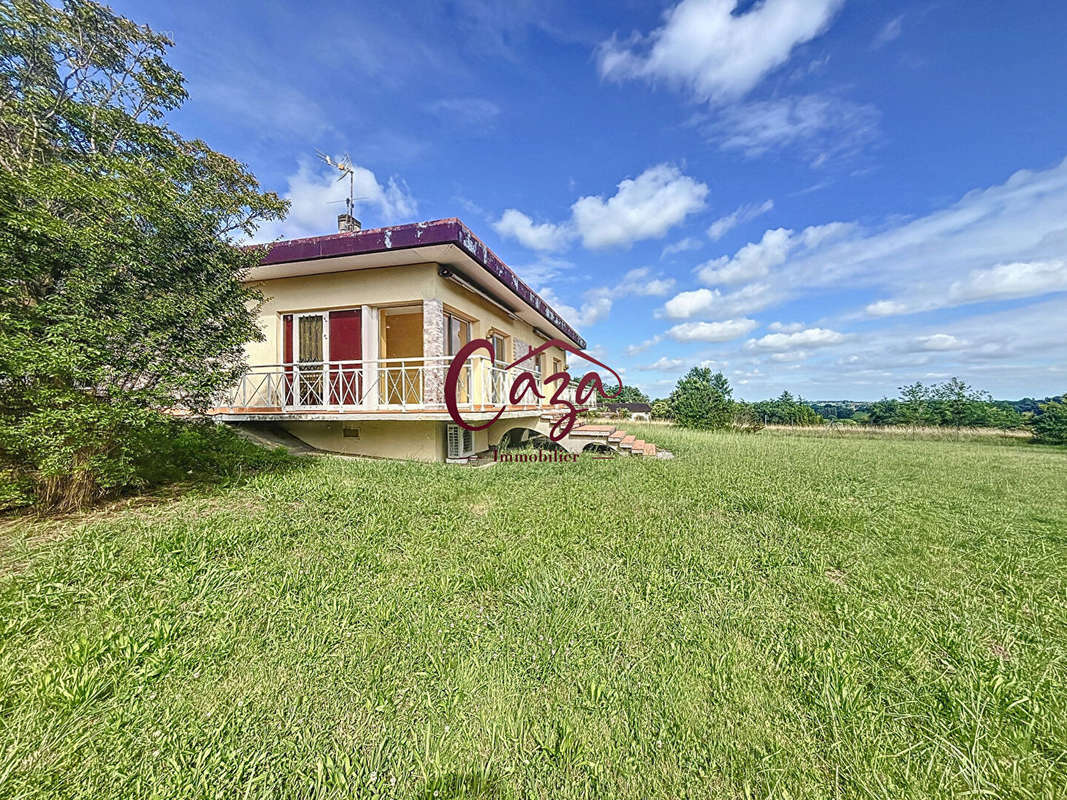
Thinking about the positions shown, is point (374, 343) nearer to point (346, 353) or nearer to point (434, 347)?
point (346, 353)

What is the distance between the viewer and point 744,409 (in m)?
23.7

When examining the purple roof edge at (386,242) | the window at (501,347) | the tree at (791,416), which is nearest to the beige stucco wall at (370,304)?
the purple roof edge at (386,242)

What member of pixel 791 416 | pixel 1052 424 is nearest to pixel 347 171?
pixel 791 416

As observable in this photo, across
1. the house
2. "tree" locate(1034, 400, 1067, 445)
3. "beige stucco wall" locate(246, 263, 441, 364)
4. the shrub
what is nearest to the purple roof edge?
the house

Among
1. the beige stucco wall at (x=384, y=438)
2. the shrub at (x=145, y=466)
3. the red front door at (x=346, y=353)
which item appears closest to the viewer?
the shrub at (x=145, y=466)

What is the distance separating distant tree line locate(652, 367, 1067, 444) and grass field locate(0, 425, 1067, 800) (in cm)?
1955

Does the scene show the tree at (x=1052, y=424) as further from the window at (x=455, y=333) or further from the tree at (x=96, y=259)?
the tree at (x=96, y=259)

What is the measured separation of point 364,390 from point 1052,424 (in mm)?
32243

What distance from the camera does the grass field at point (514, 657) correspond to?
64.4 inches

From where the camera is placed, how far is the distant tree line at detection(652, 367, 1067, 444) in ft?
68.9

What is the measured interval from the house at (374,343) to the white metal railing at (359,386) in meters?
0.02

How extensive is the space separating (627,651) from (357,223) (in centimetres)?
1040

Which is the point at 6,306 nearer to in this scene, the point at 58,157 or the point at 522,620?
the point at 58,157

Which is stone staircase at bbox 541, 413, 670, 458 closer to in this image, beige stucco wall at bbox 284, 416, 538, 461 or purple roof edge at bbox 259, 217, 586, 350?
beige stucco wall at bbox 284, 416, 538, 461
